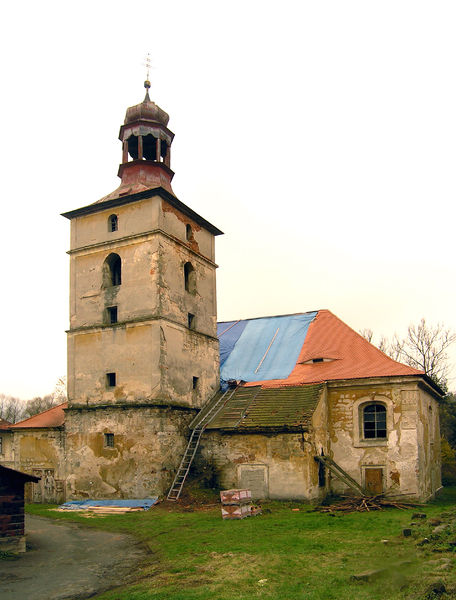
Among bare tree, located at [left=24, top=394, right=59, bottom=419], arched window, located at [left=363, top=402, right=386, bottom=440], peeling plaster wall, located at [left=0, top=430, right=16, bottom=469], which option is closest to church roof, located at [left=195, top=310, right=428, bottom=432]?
arched window, located at [left=363, top=402, right=386, bottom=440]

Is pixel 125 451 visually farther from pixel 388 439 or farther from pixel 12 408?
pixel 12 408

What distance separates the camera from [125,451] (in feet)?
76.0

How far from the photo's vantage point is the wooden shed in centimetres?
1413

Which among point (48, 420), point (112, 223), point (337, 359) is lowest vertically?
point (48, 420)

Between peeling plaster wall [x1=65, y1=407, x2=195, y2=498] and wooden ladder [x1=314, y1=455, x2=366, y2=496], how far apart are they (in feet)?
19.5

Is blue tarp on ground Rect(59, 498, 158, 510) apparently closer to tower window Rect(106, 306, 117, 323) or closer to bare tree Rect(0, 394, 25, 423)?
tower window Rect(106, 306, 117, 323)

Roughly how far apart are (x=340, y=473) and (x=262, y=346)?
8329mm

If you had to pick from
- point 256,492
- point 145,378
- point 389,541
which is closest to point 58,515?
point 145,378

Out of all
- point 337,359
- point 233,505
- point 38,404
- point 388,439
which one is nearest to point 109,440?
point 233,505

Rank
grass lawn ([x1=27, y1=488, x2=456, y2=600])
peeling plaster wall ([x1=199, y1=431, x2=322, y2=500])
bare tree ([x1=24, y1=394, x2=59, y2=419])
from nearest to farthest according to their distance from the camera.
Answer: grass lawn ([x1=27, y1=488, x2=456, y2=600]) → peeling plaster wall ([x1=199, y1=431, x2=322, y2=500]) → bare tree ([x1=24, y1=394, x2=59, y2=419])

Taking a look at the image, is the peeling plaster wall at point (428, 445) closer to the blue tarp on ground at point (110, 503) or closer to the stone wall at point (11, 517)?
the blue tarp on ground at point (110, 503)

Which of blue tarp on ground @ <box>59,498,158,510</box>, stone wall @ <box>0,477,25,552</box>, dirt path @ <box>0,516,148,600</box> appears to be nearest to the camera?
dirt path @ <box>0,516,148,600</box>

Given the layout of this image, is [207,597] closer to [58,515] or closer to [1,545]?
[1,545]

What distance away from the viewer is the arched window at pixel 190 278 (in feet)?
89.8
